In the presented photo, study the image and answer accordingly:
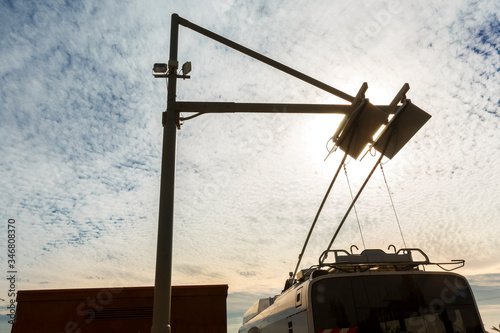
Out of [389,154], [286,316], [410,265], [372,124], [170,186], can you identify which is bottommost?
[286,316]

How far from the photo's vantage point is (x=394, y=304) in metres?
4.95

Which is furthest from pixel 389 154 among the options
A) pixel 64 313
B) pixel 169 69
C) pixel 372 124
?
pixel 64 313

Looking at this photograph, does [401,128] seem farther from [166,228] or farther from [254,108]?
[166,228]

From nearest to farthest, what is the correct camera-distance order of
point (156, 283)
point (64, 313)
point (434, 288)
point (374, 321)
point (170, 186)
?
point (156, 283), point (170, 186), point (374, 321), point (434, 288), point (64, 313)

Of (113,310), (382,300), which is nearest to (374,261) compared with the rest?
(382,300)

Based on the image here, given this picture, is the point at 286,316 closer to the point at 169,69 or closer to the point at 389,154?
the point at 389,154

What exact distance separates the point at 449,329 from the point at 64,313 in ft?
29.4

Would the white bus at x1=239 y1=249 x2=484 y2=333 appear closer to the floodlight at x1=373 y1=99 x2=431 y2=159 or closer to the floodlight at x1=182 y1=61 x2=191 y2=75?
the floodlight at x1=373 y1=99 x2=431 y2=159

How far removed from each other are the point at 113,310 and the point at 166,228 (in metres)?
6.35

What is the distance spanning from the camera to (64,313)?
29.3ft

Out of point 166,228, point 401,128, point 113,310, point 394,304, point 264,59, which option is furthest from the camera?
point 113,310

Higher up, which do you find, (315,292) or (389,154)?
(389,154)

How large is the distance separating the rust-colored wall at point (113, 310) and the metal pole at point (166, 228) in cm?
568

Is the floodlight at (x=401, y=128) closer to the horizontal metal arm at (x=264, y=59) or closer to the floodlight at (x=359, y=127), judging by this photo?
the floodlight at (x=359, y=127)
